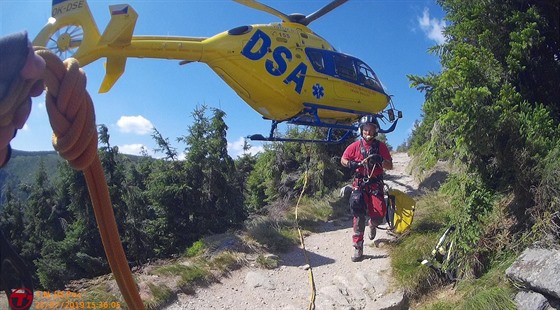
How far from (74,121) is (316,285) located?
5109 millimetres

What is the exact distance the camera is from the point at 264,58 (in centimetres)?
812

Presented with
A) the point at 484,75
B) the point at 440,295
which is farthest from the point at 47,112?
the point at 484,75

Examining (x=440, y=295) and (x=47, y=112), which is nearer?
(x=47, y=112)

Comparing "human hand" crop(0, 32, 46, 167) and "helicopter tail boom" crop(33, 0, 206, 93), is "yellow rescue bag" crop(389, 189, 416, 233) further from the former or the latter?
"human hand" crop(0, 32, 46, 167)

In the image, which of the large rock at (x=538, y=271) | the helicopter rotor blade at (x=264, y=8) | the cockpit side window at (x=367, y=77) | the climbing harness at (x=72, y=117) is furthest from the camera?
the cockpit side window at (x=367, y=77)

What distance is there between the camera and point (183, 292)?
5.41 metres

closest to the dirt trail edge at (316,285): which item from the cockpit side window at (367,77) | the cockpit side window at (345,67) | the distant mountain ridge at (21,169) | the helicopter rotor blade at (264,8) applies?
the distant mountain ridge at (21,169)

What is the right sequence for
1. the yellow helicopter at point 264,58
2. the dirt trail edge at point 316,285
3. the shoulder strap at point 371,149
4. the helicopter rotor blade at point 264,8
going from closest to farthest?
the dirt trail edge at point 316,285, the shoulder strap at point 371,149, the yellow helicopter at point 264,58, the helicopter rotor blade at point 264,8

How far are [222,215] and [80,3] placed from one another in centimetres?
576

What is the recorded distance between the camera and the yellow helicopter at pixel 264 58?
23.3ft

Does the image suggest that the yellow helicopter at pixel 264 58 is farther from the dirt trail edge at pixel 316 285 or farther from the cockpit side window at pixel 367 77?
the dirt trail edge at pixel 316 285

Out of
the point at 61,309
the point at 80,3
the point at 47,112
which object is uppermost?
the point at 80,3

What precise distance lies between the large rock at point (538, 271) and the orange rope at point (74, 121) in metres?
3.71

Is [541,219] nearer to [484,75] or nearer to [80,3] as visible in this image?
[484,75]
